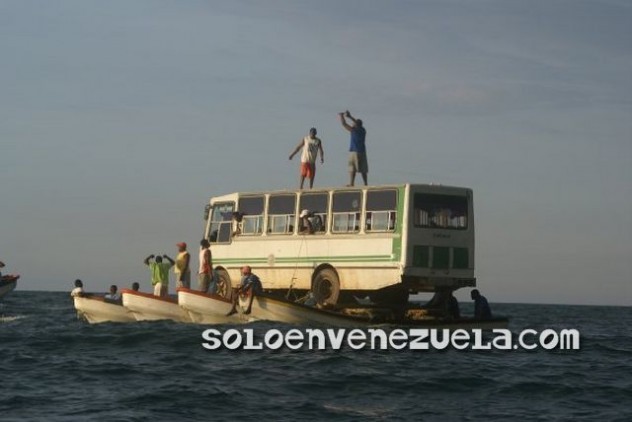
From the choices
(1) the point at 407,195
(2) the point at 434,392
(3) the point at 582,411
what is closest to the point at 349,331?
(1) the point at 407,195

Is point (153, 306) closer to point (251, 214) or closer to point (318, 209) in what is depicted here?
point (251, 214)

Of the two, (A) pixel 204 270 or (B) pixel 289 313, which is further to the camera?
(A) pixel 204 270

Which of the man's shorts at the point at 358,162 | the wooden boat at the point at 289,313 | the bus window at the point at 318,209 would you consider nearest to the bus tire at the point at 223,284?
the wooden boat at the point at 289,313

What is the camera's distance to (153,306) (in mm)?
35281

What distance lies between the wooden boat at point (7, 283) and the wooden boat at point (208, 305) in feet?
116

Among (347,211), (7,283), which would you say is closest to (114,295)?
(347,211)

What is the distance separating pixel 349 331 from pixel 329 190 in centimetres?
430

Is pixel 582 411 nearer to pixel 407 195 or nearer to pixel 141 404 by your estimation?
pixel 141 404

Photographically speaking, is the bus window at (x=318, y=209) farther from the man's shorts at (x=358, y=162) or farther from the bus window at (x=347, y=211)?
the man's shorts at (x=358, y=162)

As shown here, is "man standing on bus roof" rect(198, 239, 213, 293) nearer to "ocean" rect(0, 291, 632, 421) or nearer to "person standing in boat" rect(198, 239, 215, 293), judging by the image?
"person standing in boat" rect(198, 239, 215, 293)

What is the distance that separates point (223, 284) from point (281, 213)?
10.8 feet

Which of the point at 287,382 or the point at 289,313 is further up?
the point at 289,313

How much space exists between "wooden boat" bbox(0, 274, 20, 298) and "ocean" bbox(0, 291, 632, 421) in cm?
3562

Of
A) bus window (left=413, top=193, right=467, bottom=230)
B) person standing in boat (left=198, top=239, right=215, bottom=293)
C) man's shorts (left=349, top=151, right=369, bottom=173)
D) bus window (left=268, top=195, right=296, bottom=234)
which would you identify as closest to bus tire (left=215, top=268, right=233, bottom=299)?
person standing in boat (left=198, top=239, right=215, bottom=293)
